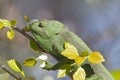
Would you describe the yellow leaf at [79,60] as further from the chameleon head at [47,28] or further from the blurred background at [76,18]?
the blurred background at [76,18]

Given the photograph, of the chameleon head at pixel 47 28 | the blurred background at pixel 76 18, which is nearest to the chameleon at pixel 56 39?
the chameleon head at pixel 47 28

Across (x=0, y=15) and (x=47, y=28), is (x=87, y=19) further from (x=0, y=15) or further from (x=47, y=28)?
(x=47, y=28)

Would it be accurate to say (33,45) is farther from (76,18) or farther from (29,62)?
(76,18)

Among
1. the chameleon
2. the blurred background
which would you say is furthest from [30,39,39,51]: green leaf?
the blurred background

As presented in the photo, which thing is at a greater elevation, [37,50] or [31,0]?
[31,0]

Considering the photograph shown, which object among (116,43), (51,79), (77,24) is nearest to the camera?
(51,79)

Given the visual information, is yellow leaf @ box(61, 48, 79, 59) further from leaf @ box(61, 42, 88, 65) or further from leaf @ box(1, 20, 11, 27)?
leaf @ box(1, 20, 11, 27)

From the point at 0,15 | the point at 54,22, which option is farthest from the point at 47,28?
the point at 0,15

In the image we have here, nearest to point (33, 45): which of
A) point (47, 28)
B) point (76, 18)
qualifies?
point (47, 28)
